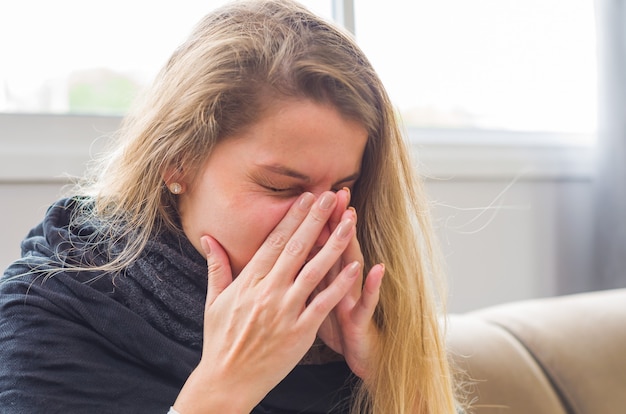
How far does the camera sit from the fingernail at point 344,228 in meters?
0.99

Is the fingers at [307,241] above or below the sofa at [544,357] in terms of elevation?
above

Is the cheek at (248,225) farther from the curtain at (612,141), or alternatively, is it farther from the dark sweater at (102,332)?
the curtain at (612,141)

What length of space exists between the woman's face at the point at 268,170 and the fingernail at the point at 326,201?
34 mm

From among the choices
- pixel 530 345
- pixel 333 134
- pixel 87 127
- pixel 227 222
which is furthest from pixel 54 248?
pixel 530 345

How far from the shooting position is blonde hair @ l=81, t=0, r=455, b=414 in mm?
1013

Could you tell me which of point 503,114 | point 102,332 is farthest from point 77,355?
point 503,114

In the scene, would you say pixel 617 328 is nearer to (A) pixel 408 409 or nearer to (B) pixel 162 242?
(A) pixel 408 409

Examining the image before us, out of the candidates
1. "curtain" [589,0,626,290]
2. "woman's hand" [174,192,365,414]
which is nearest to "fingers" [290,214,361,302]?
"woman's hand" [174,192,365,414]

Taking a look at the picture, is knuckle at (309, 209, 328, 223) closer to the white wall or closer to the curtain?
the white wall

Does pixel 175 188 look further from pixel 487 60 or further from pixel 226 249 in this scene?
pixel 487 60

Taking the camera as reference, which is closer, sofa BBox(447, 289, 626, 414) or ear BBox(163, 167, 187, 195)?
ear BBox(163, 167, 187, 195)

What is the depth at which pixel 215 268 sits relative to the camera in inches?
39.5

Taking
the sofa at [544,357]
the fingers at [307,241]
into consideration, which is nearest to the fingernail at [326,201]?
the fingers at [307,241]

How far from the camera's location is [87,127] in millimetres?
1521
